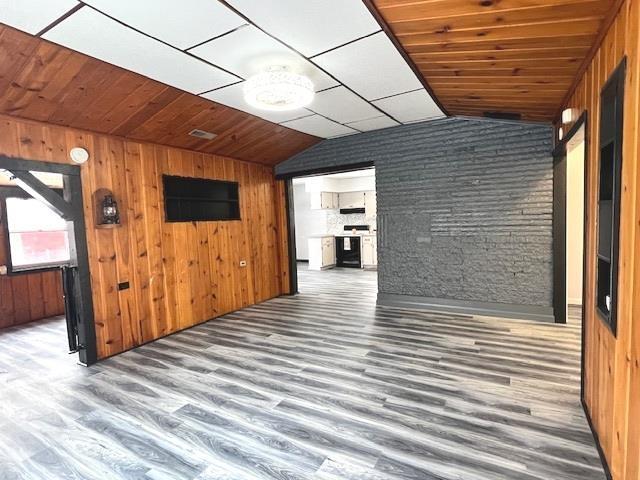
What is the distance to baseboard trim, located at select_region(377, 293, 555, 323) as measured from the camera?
415 cm

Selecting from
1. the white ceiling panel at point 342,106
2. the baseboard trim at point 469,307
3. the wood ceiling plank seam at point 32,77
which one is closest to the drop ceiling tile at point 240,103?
the white ceiling panel at point 342,106

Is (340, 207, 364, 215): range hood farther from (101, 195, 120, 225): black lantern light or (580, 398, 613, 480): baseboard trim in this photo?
(580, 398, 613, 480): baseboard trim

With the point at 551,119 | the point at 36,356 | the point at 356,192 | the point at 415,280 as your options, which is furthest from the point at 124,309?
the point at 356,192

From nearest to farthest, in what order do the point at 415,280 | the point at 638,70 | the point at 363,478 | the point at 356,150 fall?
the point at 638,70 < the point at 363,478 < the point at 415,280 < the point at 356,150

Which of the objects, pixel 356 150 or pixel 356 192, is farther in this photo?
pixel 356 192

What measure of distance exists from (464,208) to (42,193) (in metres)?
4.78

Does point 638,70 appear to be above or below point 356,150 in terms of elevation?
below

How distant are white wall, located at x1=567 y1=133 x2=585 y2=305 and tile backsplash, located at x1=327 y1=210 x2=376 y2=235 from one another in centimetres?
528

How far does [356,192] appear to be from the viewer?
32.0 ft

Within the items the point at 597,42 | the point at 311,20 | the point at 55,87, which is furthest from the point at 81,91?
the point at 597,42

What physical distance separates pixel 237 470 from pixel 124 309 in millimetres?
2673

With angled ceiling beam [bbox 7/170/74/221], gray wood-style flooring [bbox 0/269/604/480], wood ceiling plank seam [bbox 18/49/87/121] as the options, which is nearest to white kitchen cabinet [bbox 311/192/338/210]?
gray wood-style flooring [bbox 0/269/604/480]

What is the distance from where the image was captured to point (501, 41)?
2180mm

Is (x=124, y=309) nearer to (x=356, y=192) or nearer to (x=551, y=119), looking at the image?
(x=551, y=119)
